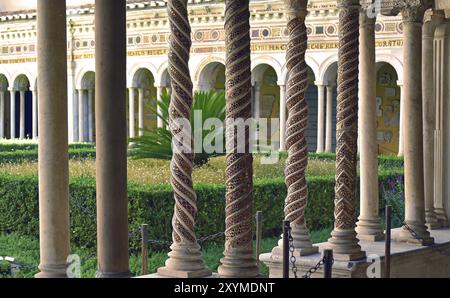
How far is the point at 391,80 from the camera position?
27359 mm

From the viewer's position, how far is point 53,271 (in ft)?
19.6

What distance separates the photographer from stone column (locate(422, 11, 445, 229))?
10695mm

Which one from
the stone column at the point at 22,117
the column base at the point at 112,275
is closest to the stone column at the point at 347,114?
the column base at the point at 112,275

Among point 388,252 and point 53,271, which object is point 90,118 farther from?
point 53,271

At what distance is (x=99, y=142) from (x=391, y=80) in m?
22.1

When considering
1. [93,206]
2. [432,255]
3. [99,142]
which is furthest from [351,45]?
[93,206]

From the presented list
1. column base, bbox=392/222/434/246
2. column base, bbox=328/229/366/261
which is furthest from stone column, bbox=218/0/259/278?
column base, bbox=392/222/434/246

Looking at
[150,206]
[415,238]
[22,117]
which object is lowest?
[415,238]

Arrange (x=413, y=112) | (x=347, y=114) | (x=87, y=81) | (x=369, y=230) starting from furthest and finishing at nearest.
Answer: (x=87, y=81) → (x=413, y=112) → (x=369, y=230) → (x=347, y=114)

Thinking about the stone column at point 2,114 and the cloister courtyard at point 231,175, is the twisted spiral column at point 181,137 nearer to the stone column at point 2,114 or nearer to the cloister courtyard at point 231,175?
the cloister courtyard at point 231,175

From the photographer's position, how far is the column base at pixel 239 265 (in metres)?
6.46

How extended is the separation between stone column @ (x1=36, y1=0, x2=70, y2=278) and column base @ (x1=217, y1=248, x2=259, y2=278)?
110 cm

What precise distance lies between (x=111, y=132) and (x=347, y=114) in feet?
9.14

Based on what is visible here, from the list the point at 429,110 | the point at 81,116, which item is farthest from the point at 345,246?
the point at 81,116
